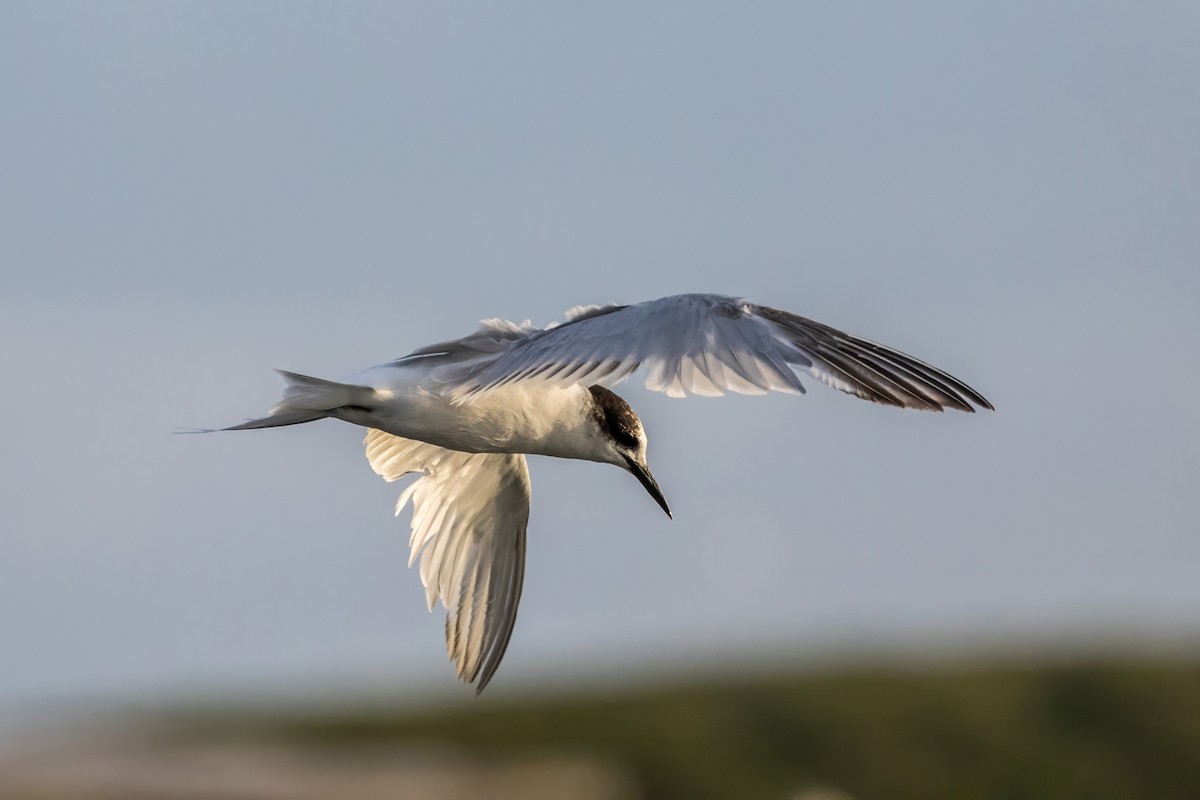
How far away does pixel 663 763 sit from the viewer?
18.0 meters

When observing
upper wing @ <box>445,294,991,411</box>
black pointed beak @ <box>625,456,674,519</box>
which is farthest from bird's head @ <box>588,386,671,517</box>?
upper wing @ <box>445,294,991,411</box>

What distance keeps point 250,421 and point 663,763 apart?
37.2ft

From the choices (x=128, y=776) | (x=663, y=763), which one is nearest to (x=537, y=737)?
(x=663, y=763)

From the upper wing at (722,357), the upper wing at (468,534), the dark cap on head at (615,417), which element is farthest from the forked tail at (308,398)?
the upper wing at (468,534)

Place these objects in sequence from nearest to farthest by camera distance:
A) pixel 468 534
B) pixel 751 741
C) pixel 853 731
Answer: pixel 468 534
pixel 751 741
pixel 853 731

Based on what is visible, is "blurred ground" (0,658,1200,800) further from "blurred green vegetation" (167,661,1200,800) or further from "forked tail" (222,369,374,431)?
"forked tail" (222,369,374,431)

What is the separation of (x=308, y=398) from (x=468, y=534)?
2012 millimetres

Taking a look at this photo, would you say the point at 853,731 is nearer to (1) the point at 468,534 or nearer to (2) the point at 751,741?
(2) the point at 751,741

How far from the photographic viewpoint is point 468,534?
915 cm

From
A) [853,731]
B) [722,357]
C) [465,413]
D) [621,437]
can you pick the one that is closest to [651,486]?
[621,437]

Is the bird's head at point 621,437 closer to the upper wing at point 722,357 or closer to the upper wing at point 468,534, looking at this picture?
the upper wing at point 722,357

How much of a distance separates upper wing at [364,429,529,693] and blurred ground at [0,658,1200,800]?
22.0 ft

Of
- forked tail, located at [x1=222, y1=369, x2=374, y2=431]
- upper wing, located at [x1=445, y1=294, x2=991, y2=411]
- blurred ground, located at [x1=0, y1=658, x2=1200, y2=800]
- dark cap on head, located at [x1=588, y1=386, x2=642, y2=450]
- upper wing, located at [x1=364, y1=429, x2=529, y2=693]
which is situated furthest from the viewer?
blurred ground, located at [x1=0, y1=658, x2=1200, y2=800]

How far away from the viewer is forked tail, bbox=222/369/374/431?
7.32 metres
